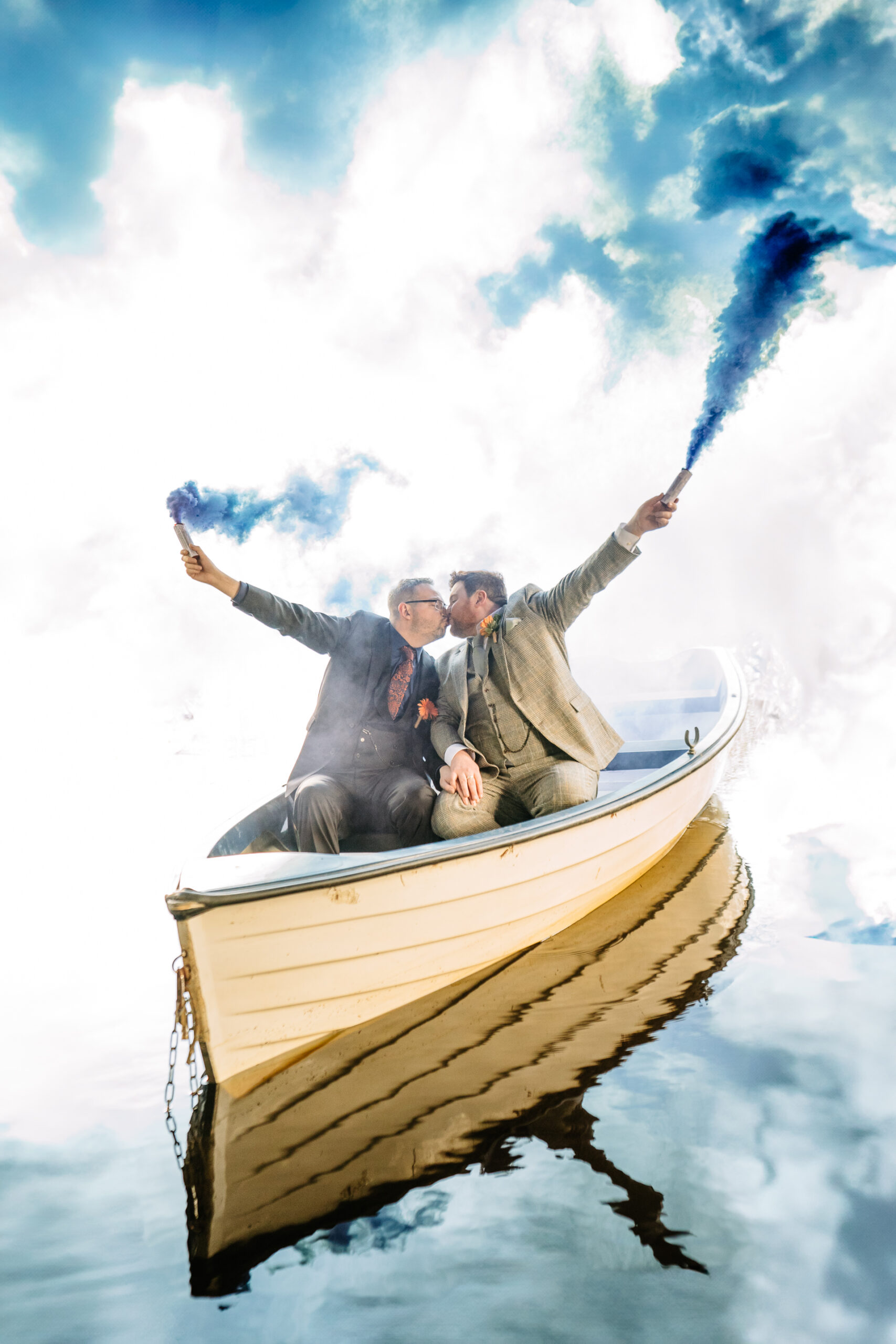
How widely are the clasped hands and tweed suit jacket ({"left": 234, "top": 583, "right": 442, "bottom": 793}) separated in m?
0.36

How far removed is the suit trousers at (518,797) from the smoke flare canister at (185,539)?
1421 mm

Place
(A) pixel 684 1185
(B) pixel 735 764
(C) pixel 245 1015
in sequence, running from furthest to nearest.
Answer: (B) pixel 735 764
(C) pixel 245 1015
(A) pixel 684 1185

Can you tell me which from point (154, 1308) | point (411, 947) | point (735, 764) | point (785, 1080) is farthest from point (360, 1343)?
point (735, 764)

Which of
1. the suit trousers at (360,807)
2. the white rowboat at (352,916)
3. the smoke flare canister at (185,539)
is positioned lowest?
the white rowboat at (352,916)

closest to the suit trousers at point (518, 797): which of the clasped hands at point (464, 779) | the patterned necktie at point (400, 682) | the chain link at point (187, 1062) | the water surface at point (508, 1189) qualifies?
the clasped hands at point (464, 779)

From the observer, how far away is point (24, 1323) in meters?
1.60

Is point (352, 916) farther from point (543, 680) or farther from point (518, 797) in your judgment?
point (543, 680)

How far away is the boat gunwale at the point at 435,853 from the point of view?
2121mm

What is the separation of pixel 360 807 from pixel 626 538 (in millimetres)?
1574

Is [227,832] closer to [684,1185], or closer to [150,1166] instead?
[150,1166]

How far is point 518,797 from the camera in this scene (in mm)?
3309

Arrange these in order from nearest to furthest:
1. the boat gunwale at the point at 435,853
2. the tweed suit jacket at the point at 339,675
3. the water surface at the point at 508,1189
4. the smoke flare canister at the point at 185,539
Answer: the water surface at the point at 508,1189 → the boat gunwale at the point at 435,853 → the smoke flare canister at the point at 185,539 → the tweed suit jacket at the point at 339,675

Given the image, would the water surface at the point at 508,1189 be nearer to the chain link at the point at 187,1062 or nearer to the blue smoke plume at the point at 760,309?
the chain link at the point at 187,1062

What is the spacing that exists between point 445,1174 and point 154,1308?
29.0 inches
